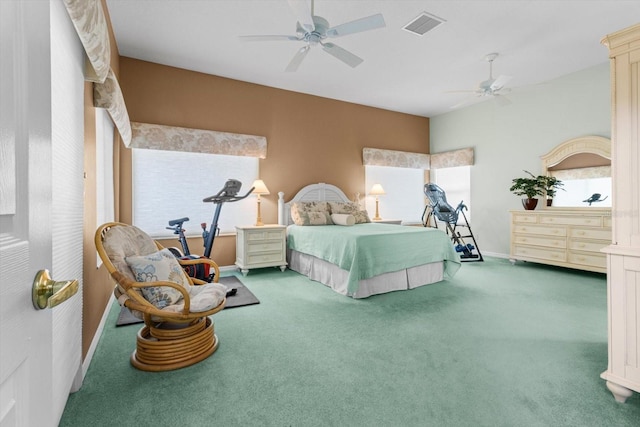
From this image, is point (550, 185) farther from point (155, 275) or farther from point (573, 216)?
point (155, 275)

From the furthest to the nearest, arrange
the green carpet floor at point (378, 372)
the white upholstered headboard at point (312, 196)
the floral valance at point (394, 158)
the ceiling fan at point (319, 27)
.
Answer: the floral valance at point (394, 158), the white upholstered headboard at point (312, 196), the ceiling fan at point (319, 27), the green carpet floor at point (378, 372)

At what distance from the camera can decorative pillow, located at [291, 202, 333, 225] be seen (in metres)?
4.88

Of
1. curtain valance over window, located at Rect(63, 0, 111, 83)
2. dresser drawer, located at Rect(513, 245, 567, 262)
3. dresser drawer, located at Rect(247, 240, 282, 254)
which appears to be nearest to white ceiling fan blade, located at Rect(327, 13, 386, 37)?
curtain valance over window, located at Rect(63, 0, 111, 83)

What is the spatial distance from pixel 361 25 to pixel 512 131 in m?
4.24

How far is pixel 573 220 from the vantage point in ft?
14.5

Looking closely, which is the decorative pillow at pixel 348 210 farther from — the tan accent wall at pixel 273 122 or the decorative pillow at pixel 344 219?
the tan accent wall at pixel 273 122

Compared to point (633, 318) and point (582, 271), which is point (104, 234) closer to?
point (633, 318)

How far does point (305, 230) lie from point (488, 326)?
2554mm

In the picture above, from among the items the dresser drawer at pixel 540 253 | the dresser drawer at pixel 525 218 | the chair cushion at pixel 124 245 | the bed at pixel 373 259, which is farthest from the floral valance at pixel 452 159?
the chair cushion at pixel 124 245

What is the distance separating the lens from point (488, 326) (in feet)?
8.74

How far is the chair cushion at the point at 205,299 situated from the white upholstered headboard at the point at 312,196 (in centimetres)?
290

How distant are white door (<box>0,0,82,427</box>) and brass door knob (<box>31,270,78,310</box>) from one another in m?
0.01

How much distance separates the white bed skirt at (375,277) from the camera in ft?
11.6

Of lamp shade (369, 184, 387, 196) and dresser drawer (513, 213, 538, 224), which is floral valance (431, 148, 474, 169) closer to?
dresser drawer (513, 213, 538, 224)
